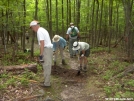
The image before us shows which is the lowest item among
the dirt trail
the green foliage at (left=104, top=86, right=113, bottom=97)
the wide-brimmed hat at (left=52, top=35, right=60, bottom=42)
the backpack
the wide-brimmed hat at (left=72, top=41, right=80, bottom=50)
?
the dirt trail

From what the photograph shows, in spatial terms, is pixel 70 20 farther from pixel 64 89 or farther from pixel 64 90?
pixel 64 90

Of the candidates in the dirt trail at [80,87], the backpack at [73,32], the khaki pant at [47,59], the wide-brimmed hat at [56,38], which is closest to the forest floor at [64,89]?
the dirt trail at [80,87]

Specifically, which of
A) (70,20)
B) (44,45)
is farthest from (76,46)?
(70,20)

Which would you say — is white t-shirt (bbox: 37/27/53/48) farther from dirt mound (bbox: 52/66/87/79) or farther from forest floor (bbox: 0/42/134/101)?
dirt mound (bbox: 52/66/87/79)

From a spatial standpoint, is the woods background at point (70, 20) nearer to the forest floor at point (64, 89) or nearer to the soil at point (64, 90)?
the forest floor at point (64, 89)

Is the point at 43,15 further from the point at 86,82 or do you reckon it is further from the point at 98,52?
the point at 86,82

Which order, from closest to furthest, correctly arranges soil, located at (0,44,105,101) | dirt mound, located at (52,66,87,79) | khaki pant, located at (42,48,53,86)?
soil, located at (0,44,105,101), khaki pant, located at (42,48,53,86), dirt mound, located at (52,66,87,79)

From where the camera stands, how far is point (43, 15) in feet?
91.1

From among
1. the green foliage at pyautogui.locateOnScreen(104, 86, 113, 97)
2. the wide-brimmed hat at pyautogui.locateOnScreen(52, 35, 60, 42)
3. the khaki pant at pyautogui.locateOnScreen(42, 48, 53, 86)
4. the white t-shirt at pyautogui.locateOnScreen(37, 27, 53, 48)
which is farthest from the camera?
the wide-brimmed hat at pyautogui.locateOnScreen(52, 35, 60, 42)

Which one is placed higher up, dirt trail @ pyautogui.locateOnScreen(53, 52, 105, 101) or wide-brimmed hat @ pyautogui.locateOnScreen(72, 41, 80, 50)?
wide-brimmed hat @ pyautogui.locateOnScreen(72, 41, 80, 50)

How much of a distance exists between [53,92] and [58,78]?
180 centimetres

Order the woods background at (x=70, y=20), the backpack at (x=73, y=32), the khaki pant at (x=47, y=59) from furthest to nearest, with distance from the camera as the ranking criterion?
the woods background at (x=70, y=20)
the backpack at (x=73, y=32)
the khaki pant at (x=47, y=59)

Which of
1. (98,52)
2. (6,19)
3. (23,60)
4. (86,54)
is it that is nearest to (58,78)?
(86,54)

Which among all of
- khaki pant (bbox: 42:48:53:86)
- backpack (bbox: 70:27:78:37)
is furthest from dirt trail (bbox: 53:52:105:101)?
backpack (bbox: 70:27:78:37)
